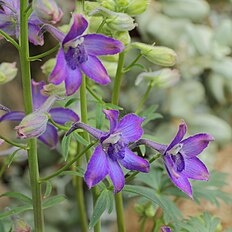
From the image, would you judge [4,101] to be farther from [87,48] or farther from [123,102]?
[87,48]

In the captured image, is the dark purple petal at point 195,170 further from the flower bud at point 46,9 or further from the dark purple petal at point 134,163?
the flower bud at point 46,9

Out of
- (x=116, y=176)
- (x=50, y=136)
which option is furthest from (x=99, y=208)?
(x=50, y=136)

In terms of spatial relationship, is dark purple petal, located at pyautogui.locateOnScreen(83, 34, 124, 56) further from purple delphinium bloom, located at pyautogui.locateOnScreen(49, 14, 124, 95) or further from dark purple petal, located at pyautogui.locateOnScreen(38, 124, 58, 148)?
dark purple petal, located at pyautogui.locateOnScreen(38, 124, 58, 148)

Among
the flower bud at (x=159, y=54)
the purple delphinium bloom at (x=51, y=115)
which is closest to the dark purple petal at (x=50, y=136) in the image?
the purple delphinium bloom at (x=51, y=115)

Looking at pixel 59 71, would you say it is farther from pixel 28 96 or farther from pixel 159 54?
pixel 159 54

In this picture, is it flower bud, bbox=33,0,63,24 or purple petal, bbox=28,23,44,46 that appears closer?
flower bud, bbox=33,0,63,24

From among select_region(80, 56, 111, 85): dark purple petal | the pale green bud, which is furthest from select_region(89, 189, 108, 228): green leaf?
the pale green bud
